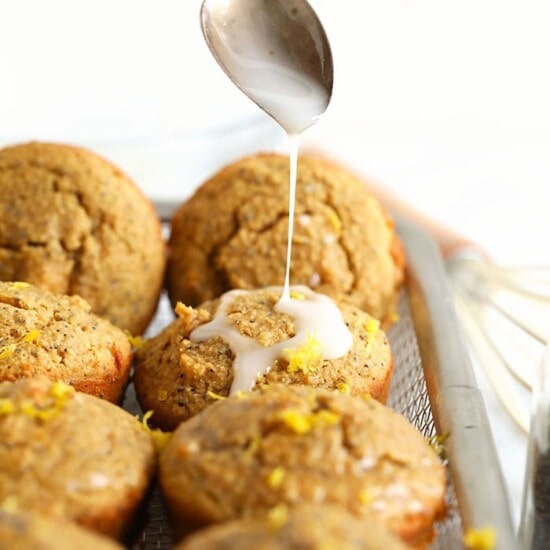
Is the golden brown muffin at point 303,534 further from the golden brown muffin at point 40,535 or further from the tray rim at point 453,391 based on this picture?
the tray rim at point 453,391

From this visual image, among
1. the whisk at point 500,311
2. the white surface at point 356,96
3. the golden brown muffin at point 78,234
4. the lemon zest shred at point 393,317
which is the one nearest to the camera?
the golden brown muffin at point 78,234

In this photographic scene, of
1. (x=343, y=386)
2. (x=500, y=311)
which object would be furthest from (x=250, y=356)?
(x=500, y=311)

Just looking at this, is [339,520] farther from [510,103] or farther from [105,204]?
[510,103]

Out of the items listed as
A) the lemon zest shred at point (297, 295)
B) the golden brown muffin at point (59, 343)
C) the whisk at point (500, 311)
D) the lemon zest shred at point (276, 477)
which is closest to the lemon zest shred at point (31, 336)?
the golden brown muffin at point (59, 343)

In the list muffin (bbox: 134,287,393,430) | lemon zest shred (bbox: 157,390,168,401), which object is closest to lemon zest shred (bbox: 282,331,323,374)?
muffin (bbox: 134,287,393,430)

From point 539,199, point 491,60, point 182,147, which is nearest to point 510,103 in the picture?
point 491,60
